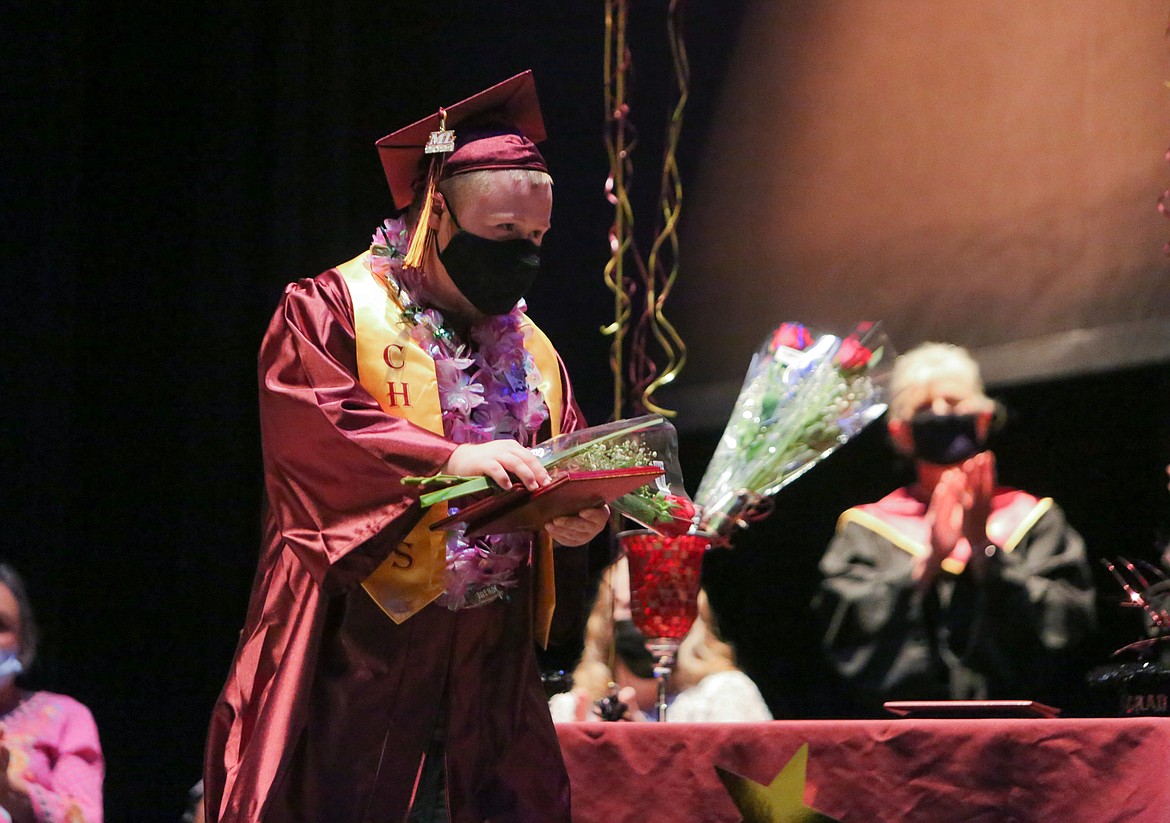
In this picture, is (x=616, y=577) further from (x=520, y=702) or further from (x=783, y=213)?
(x=520, y=702)

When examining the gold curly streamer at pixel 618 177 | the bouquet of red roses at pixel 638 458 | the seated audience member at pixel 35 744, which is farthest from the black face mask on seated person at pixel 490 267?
the seated audience member at pixel 35 744

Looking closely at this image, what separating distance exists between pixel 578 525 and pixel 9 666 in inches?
89.6

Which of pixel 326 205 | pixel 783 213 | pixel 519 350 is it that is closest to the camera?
pixel 519 350

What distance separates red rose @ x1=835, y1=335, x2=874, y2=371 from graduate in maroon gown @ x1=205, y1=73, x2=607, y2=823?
24.3 inches

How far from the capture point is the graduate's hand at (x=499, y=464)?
75.8 inches

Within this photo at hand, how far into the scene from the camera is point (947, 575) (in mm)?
3338

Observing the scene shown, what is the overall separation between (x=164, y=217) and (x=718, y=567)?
2040mm

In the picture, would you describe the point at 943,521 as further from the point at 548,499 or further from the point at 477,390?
the point at 548,499

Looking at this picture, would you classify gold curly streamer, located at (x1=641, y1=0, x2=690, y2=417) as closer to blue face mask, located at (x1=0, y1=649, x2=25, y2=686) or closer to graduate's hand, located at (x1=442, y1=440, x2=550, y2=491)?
blue face mask, located at (x1=0, y1=649, x2=25, y2=686)

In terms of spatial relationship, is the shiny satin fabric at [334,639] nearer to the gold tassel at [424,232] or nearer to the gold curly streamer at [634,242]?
the gold tassel at [424,232]

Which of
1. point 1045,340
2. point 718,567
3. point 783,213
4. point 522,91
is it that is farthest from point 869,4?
point 522,91

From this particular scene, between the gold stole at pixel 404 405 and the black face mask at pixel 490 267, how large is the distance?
12 cm

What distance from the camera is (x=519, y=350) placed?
2.35 m

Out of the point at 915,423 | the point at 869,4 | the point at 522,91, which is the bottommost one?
the point at 915,423
